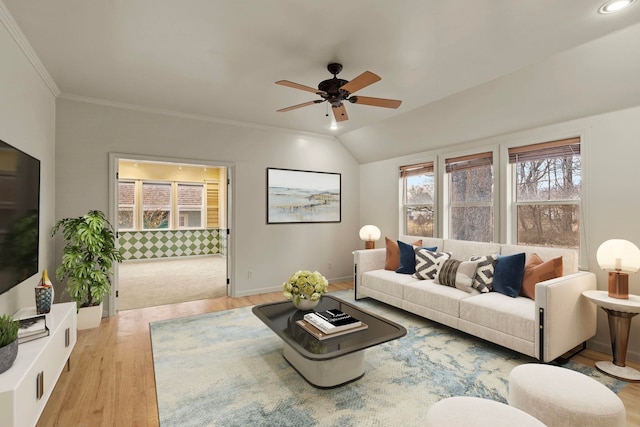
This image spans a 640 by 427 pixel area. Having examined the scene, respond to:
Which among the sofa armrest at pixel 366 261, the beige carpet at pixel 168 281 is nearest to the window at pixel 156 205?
the beige carpet at pixel 168 281

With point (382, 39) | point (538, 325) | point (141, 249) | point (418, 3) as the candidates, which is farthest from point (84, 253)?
point (141, 249)

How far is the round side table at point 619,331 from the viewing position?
2461 mm

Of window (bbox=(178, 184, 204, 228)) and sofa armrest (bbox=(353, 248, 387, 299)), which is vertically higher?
window (bbox=(178, 184, 204, 228))

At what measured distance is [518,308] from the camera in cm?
278

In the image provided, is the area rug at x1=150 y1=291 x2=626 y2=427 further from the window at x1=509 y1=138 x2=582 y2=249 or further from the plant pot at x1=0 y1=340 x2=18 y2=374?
the window at x1=509 y1=138 x2=582 y2=249

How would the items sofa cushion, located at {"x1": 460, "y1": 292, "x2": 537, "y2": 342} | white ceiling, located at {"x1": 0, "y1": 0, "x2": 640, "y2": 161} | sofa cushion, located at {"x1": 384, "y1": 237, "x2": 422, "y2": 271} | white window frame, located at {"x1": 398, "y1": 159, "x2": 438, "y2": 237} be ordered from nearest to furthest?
white ceiling, located at {"x1": 0, "y1": 0, "x2": 640, "y2": 161} < sofa cushion, located at {"x1": 460, "y1": 292, "x2": 537, "y2": 342} < sofa cushion, located at {"x1": 384, "y1": 237, "x2": 422, "y2": 271} < white window frame, located at {"x1": 398, "y1": 159, "x2": 438, "y2": 237}

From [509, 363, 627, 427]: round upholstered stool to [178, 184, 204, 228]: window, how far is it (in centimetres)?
873

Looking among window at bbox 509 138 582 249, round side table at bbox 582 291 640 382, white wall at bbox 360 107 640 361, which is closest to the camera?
round side table at bbox 582 291 640 382

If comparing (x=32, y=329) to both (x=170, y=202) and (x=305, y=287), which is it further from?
(x=170, y=202)

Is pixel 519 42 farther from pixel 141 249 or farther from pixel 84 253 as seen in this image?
pixel 141 249

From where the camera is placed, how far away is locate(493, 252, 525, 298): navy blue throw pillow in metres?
3.08

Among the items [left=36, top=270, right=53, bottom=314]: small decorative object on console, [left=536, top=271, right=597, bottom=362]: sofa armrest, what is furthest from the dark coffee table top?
[left=36, top=270, right=53, bottom=314]: small decorative object on console

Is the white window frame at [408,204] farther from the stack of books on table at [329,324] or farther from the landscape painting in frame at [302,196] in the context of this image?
the stack of books on table at [329,324]

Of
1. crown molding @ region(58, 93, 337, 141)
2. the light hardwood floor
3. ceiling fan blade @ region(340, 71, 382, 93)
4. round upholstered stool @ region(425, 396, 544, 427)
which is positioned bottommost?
the light hardwood floor
